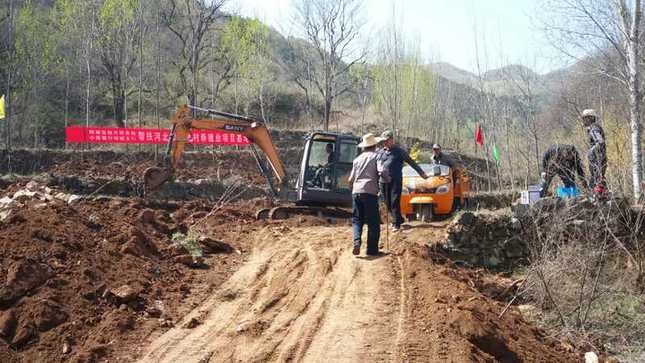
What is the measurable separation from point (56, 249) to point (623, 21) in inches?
457

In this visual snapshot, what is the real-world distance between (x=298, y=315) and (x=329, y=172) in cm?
792

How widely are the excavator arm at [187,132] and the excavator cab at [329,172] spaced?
1.60m

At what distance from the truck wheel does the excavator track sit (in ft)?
9.98

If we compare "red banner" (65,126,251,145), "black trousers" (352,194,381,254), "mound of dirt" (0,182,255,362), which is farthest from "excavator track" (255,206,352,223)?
"red banner" (65,126,251,145)

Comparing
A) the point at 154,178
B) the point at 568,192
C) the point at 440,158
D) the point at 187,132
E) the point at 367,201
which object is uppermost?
the point at 187,132

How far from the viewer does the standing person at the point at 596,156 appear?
9039mm

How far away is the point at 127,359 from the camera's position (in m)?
5.68

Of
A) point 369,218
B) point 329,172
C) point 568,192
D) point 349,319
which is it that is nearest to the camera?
point 349,319

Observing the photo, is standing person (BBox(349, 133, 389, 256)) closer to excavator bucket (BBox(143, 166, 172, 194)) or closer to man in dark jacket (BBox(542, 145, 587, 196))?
man in dark jacket (BBox(542, 145, 587, 196))

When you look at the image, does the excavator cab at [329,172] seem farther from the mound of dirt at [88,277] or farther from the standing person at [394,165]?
the standing person at [394,165]

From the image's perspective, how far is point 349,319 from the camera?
21.5ft

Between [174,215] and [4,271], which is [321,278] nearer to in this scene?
[4,271]

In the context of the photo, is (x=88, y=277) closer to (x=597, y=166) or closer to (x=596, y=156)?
(x=597, y=166)

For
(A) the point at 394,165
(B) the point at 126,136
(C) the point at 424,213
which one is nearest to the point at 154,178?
(C) the point at 424,213
